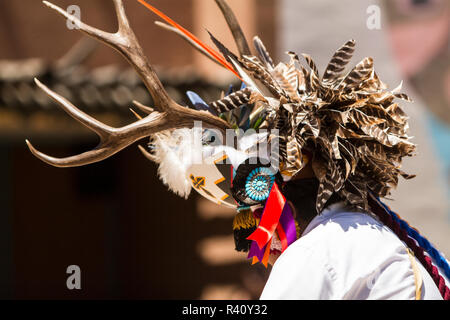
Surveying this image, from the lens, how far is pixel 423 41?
226 inches

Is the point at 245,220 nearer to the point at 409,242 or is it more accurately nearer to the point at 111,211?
the point at 409,242

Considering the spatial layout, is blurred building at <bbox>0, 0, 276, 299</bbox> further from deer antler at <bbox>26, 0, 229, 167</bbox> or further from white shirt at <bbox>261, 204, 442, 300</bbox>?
white shirt at <bbox>261, 204, 442, 300</bbox>

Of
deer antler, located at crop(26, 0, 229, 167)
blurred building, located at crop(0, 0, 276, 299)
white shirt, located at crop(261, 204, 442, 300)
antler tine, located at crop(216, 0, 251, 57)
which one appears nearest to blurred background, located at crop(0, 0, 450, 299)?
blurred building, located at crop(0, 0, 276, 299)

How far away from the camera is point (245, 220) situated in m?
2.10

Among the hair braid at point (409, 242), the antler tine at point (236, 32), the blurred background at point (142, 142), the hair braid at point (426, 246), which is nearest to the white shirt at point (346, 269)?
the hair braid at point (409, 242)

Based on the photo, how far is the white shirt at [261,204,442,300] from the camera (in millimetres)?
1640

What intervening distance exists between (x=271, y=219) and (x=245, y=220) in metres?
0.18

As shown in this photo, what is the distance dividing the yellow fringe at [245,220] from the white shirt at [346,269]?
1.03ft

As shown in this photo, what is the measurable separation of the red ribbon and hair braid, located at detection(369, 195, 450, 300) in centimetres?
33

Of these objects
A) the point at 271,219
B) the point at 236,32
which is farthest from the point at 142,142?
the point at 271,219

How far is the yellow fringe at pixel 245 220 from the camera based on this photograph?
2.07 metres

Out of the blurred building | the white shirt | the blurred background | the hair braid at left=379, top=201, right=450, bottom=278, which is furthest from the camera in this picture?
the blurred building
